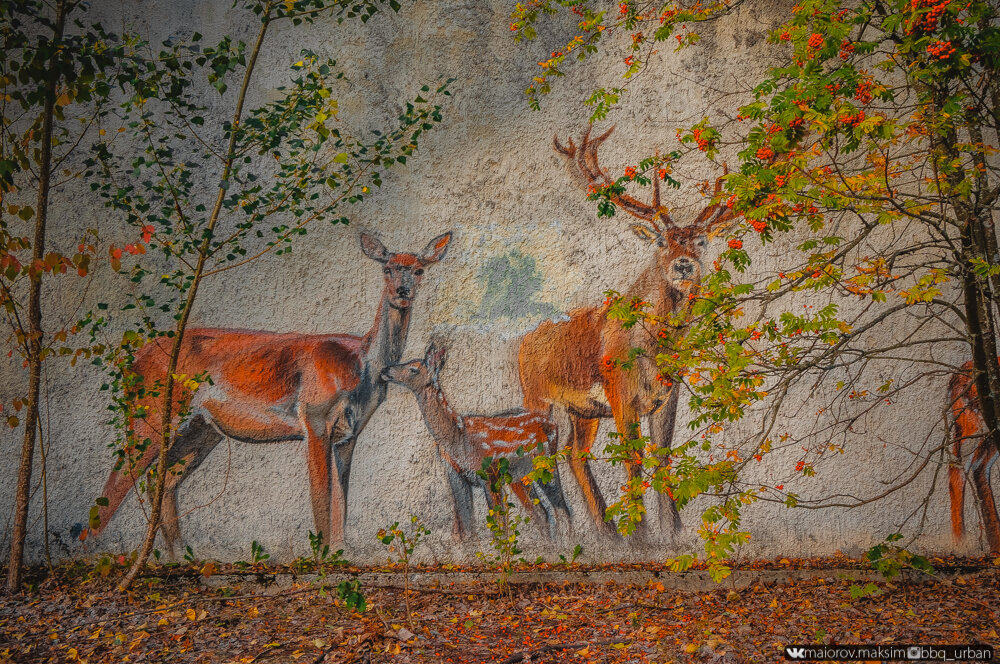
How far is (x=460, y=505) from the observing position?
489cm

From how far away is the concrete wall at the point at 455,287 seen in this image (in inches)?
190

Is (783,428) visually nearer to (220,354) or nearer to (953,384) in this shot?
(953,384)

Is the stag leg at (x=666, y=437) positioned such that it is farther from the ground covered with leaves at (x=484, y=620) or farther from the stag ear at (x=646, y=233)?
the stag ear at (x=646, y=233)

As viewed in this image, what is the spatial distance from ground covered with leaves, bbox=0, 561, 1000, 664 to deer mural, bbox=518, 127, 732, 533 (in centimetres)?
90

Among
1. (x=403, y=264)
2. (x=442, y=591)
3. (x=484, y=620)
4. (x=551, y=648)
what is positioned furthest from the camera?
(x=403, y=264)

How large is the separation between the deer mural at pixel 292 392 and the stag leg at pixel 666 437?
78.7 inches

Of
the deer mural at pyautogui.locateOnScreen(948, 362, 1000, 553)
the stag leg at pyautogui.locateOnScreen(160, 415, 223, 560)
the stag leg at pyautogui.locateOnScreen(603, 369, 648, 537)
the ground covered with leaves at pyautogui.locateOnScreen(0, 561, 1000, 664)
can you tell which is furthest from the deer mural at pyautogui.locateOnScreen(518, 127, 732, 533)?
the stag leg at pyautogui.locateOnScreen(160, 415, 223, 560)

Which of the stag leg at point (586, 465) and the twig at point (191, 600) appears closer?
the twig at point (191, 600)

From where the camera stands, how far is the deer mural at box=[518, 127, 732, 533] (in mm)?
4953

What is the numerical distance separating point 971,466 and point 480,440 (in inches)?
143

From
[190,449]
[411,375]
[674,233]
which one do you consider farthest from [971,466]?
[190,449]

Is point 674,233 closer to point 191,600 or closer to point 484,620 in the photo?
point 484,620

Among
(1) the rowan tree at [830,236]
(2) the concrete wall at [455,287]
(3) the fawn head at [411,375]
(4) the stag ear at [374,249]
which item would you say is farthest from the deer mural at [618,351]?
(4) the stag ear at [374,249]

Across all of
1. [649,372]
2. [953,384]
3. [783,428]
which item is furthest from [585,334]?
[953,384]
